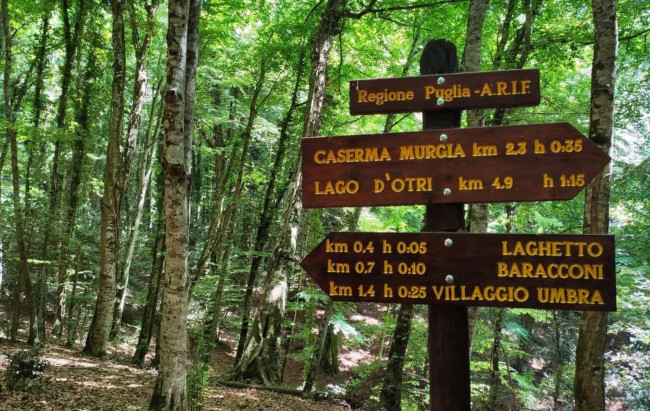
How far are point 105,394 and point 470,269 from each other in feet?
22.1

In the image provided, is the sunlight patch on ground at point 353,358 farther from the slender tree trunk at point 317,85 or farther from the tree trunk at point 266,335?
the slender tree trunk at point 317,85

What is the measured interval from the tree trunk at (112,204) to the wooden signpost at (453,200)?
329 inches

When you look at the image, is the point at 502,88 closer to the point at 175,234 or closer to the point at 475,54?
the point at 475,54

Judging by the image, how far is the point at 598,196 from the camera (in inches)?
171

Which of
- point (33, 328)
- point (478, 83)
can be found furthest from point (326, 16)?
point (33, 328)

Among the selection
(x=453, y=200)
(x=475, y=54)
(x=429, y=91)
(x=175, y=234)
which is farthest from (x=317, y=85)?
(x=453, y=200)

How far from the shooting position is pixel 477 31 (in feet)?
19.8

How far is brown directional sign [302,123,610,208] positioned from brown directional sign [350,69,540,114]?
0.88ft

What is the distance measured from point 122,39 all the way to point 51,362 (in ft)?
23.4

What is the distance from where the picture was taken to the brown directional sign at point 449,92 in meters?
2.77

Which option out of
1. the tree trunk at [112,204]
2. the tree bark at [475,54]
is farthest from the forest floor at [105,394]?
the tree bark at [475,54]

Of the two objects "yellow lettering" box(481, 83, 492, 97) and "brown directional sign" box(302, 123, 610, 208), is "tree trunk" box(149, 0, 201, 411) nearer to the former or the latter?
"brown directional sign" box(302, 123, 610, 208)

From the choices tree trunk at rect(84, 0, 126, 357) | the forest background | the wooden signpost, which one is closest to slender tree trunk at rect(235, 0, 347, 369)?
the forest background

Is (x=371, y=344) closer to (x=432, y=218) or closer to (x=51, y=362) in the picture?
(x=51, y=362)
